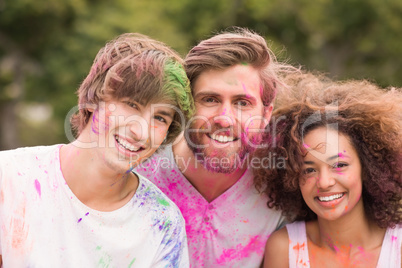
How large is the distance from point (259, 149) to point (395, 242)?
107 centimetres

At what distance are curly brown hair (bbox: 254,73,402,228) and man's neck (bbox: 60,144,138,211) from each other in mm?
1120

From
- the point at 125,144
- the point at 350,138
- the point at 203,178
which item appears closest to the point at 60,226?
the point at 125,144

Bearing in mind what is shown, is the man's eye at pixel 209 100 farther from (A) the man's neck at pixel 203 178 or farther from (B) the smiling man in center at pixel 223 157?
(A) the man's neck at pixel 203 178

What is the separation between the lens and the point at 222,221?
353 cm

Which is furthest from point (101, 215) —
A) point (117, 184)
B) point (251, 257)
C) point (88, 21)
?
point (88, 21)

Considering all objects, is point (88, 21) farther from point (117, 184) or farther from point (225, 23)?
point (117, 184)

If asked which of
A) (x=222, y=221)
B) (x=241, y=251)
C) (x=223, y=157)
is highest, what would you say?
(x=223, y=157)

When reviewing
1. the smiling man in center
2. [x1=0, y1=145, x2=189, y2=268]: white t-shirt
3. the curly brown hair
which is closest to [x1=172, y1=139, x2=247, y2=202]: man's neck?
the smiling man in center

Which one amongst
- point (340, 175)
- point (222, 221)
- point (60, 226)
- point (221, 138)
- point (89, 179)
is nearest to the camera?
point (60, 226)

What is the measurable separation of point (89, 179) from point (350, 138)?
5.41ft

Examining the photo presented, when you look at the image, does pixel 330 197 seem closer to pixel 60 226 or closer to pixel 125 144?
pixel 125 144

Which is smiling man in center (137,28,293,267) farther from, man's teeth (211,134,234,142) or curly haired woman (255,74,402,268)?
curly haired woman (255,74,402,268)

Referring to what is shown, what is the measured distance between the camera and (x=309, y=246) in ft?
11.2

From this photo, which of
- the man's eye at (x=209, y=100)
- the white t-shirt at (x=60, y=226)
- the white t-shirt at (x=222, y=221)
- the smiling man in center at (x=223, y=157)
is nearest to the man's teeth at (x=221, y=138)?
the smiling man in center at (x=223, y=157)
